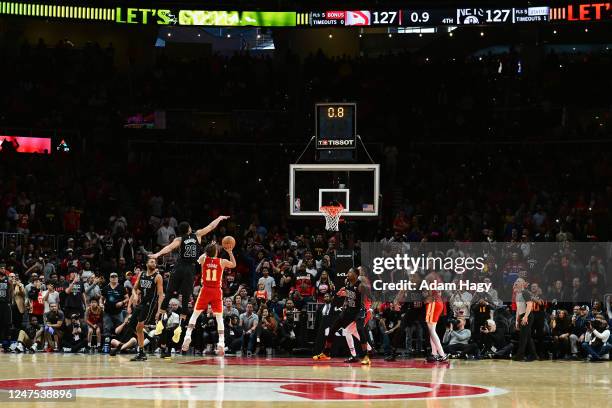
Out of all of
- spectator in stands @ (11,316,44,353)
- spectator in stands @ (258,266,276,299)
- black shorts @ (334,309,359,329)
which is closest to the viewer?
black shorts @ (334,309,359,329)


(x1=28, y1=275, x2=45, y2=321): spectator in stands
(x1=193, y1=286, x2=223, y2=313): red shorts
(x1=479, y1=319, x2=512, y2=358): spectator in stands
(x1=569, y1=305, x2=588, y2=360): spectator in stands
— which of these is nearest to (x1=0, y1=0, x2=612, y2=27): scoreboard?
(x1=28, y1=275, x2=45, y2=321): spectator in stands

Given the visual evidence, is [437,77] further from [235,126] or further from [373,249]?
[373,249]

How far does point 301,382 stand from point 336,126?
12351 mm

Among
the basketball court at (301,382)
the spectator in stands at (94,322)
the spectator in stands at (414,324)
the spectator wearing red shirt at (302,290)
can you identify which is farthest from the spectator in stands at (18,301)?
the spectator in stands at (414,324)

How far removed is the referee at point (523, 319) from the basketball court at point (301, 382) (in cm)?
103

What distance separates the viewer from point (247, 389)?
12.2 meters

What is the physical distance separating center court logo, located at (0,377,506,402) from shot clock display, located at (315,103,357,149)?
11693mm

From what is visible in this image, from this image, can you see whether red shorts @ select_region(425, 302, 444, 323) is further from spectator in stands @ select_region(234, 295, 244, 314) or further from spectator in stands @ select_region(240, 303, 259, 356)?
spectator in stands @ select_region(234, 295, 244, 314)

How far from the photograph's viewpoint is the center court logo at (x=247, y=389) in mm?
11320

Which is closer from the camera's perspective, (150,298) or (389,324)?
(150,298)

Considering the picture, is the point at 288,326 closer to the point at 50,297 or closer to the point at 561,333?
the point at 50,297

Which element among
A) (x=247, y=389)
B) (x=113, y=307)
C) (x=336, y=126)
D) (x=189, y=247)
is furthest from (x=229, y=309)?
(x=247, y=389)

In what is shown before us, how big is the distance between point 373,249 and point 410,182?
844 cm

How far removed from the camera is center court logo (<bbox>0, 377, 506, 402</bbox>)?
11320mm
